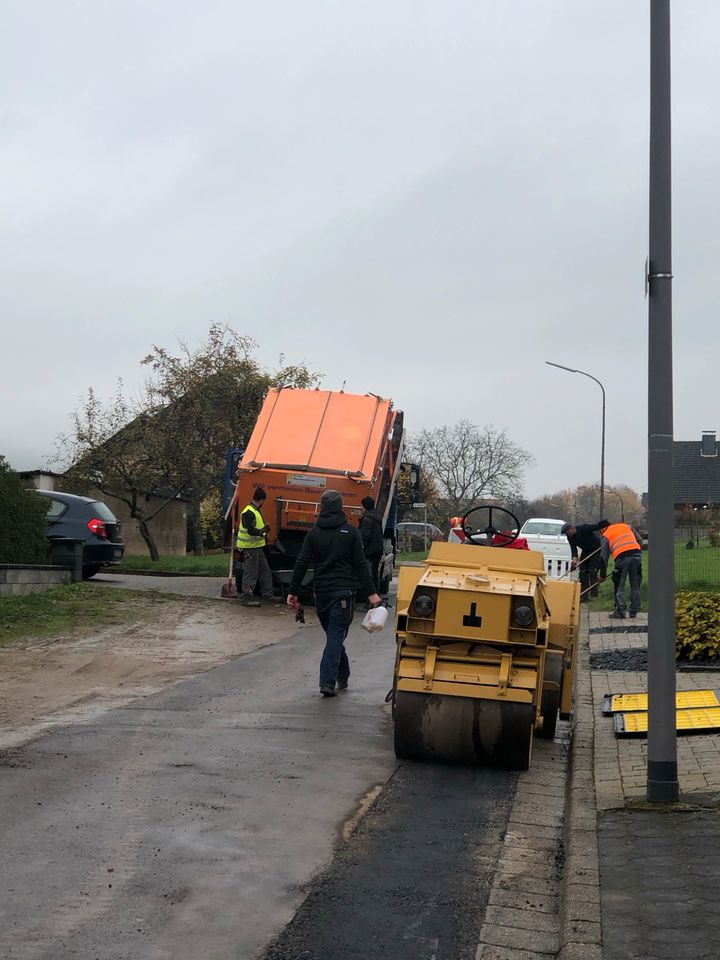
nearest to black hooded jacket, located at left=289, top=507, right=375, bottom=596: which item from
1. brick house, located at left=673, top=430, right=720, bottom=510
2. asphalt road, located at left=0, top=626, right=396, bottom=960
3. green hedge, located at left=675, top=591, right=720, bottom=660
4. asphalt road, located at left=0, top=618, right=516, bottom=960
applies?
asphalt road, located at left=0, top=626, right=396, bottom=960

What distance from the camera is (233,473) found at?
66.0 ft

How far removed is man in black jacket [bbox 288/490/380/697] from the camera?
1073cm

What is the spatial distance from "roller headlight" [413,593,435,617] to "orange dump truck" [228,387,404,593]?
9.66 m

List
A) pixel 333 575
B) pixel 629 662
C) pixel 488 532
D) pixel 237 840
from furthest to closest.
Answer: pixel 629 662
pixel 333 575
pixel 488 532
pixel 237 840

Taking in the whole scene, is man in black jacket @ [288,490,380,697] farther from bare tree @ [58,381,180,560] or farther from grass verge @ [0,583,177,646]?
bare tree @ [58,381,180,560]

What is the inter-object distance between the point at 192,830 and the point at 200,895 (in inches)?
40.1

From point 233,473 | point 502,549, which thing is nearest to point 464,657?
point 502,549

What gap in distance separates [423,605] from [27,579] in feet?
32.2

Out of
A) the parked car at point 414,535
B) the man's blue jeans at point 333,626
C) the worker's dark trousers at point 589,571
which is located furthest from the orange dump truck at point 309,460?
the parked car at point 414,535

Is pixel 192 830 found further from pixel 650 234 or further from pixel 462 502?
pixel 462 502

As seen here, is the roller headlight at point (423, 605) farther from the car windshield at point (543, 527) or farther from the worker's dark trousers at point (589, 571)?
the car windshield at point (543, 527)

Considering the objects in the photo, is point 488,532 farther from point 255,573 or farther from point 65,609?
point 255,573

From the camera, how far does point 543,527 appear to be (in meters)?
31.5

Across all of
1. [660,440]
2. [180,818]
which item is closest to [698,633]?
[660,440]
